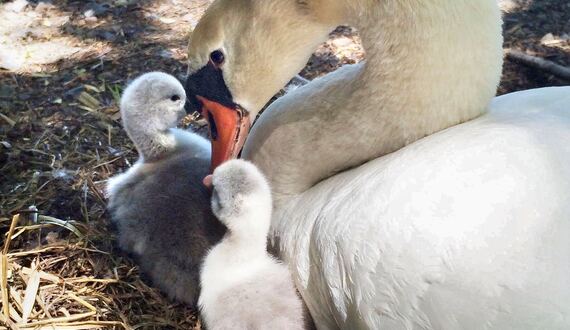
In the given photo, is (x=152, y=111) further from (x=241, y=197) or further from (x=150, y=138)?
(x=241, y=197)

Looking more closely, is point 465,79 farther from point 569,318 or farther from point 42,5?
point 42,5

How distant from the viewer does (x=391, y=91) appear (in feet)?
5.49

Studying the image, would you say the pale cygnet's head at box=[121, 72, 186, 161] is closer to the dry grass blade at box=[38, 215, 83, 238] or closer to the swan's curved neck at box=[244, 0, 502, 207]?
the dry grass blade at box=[38, 215, 83, 238]

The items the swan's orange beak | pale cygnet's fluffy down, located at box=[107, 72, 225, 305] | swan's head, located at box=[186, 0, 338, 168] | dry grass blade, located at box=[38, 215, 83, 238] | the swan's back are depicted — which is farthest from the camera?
dry grass blade, located at box=[38, 215, 83, 238]

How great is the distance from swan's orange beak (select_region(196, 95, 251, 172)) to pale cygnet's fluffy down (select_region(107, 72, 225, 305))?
0.74ft

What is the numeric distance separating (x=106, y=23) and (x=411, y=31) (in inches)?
94.3

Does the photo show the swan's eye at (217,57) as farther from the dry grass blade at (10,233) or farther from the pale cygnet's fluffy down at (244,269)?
the dry grass blade at (10,233)

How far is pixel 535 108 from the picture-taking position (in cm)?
163

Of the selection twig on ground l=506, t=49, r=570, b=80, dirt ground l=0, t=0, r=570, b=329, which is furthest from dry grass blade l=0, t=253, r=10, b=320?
twig on ground l=506, t=49, r=570, b=80

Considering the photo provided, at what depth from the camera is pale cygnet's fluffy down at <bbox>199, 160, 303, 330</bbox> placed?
1696 millimetres

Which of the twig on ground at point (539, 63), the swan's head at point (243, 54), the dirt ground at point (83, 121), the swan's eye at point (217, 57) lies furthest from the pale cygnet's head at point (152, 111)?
the twig on ground at point (539, 63)

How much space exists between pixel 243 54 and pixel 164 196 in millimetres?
595

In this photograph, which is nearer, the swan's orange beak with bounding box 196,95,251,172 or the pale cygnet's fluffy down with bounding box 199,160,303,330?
the pale cygnet's fluffy down with bounding box 199,160,303,330

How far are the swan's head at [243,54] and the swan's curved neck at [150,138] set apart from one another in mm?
435
